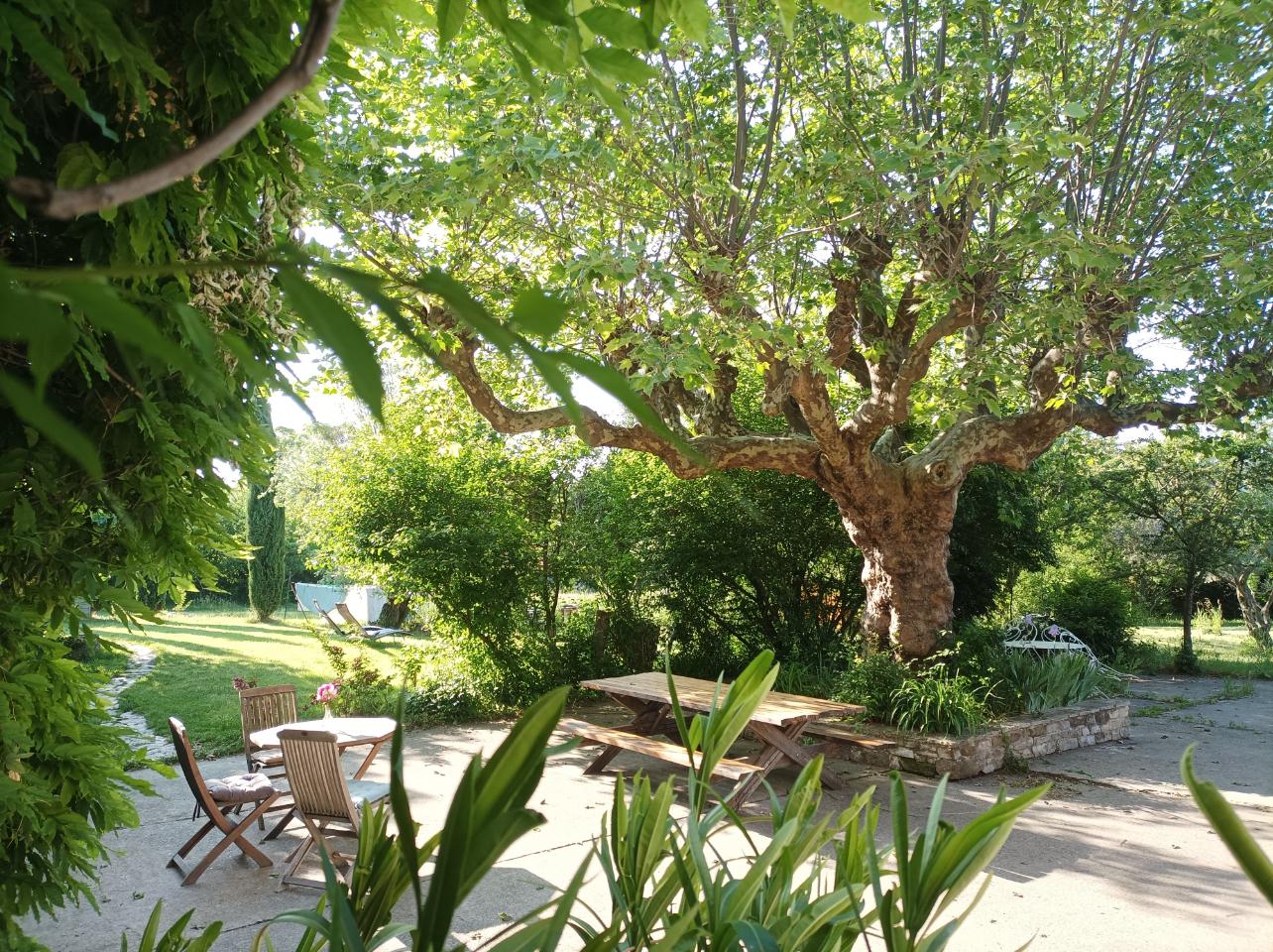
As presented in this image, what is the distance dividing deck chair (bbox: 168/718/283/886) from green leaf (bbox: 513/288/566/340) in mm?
5858

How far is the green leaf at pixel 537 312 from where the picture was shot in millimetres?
464

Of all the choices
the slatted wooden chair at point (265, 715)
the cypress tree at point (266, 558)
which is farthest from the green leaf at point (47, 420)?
the cypress tree at point (266, 558)

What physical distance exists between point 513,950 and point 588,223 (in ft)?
25.4

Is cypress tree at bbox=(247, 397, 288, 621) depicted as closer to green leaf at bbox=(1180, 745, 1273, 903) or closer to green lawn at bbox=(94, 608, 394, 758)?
green lawn at bbox=(94, 608, 394, 758)

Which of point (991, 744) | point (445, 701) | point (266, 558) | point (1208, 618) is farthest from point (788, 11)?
point (1208, 618)

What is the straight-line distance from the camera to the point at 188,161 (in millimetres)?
492

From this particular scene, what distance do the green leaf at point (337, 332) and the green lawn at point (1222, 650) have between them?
1843cm

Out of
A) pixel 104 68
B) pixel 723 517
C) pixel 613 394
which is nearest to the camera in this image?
pixel 613 394

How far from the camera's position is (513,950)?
118 cm

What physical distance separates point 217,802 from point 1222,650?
2033cm

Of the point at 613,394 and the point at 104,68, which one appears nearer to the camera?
the point at 613,394

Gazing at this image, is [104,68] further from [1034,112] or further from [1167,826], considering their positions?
[1167,826]

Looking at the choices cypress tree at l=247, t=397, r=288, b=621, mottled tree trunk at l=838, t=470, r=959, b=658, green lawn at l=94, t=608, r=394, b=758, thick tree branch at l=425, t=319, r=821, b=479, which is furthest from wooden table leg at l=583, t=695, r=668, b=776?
cypress tree at l=247, t=397, r=288, b=621

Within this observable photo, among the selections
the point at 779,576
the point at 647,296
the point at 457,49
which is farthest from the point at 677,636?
the point at 457,49
